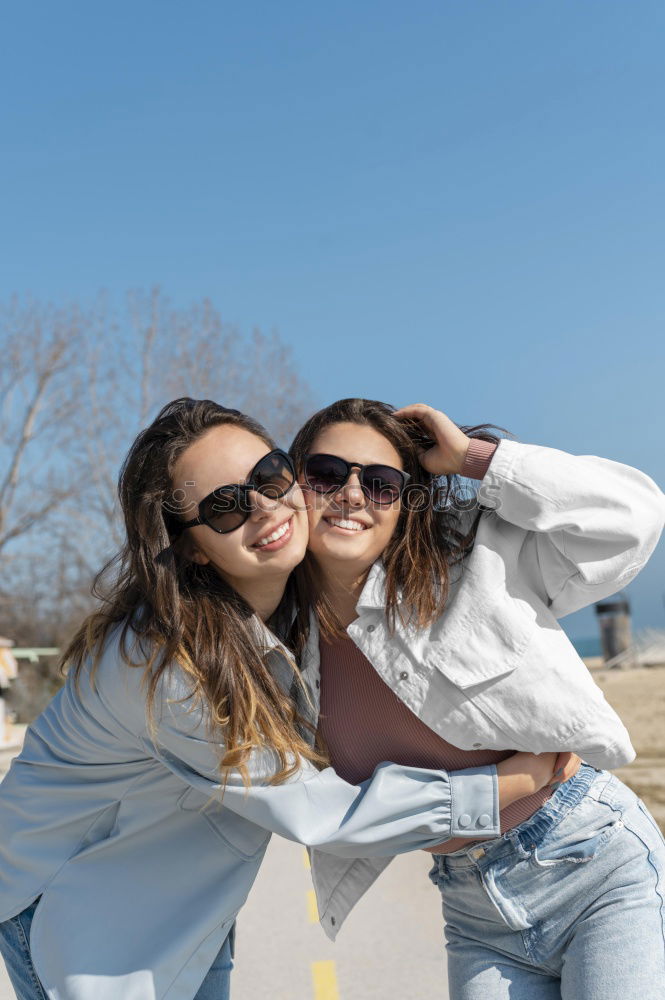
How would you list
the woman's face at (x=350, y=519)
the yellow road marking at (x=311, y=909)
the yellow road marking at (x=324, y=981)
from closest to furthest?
the woman's face at (x=350, y=519), the yellow road marking at (x=324, y=981), the yellow road marking at (x=311, y=909)

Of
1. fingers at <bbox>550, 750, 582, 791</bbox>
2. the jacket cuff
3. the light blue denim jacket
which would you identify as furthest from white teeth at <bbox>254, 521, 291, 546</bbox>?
fingers at <bbox>550, 750, 582, 791</bbox>

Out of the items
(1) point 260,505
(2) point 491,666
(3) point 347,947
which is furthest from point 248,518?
(3) point 347,947

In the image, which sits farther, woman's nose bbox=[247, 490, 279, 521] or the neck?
the neck

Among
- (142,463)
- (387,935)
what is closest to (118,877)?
(142,463)

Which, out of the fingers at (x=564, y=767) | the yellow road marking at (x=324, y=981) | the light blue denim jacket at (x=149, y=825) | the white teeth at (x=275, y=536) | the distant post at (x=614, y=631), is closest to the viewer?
the light blue denim jacket at (x=149, y=825)

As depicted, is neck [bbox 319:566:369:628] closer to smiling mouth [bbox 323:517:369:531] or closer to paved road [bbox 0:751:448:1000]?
smiling mouth [bbox 323:517:369:531]

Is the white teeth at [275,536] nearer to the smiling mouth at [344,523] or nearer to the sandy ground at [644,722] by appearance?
the smiling mouth at [344,523]

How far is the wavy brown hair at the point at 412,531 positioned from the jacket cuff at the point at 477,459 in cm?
13

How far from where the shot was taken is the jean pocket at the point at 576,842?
2891 mm

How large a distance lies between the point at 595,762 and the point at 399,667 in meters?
0.70

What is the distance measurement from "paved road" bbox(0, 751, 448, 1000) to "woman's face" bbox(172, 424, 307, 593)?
2518 millimetres

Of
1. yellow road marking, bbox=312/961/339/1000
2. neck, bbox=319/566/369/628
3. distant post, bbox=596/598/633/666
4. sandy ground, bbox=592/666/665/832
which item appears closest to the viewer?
neck, bbox=319/566/369/628

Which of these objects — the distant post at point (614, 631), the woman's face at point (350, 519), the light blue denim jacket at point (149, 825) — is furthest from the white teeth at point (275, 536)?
the distant post at point (614, 631)

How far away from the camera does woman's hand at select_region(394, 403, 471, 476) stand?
10.9ft
